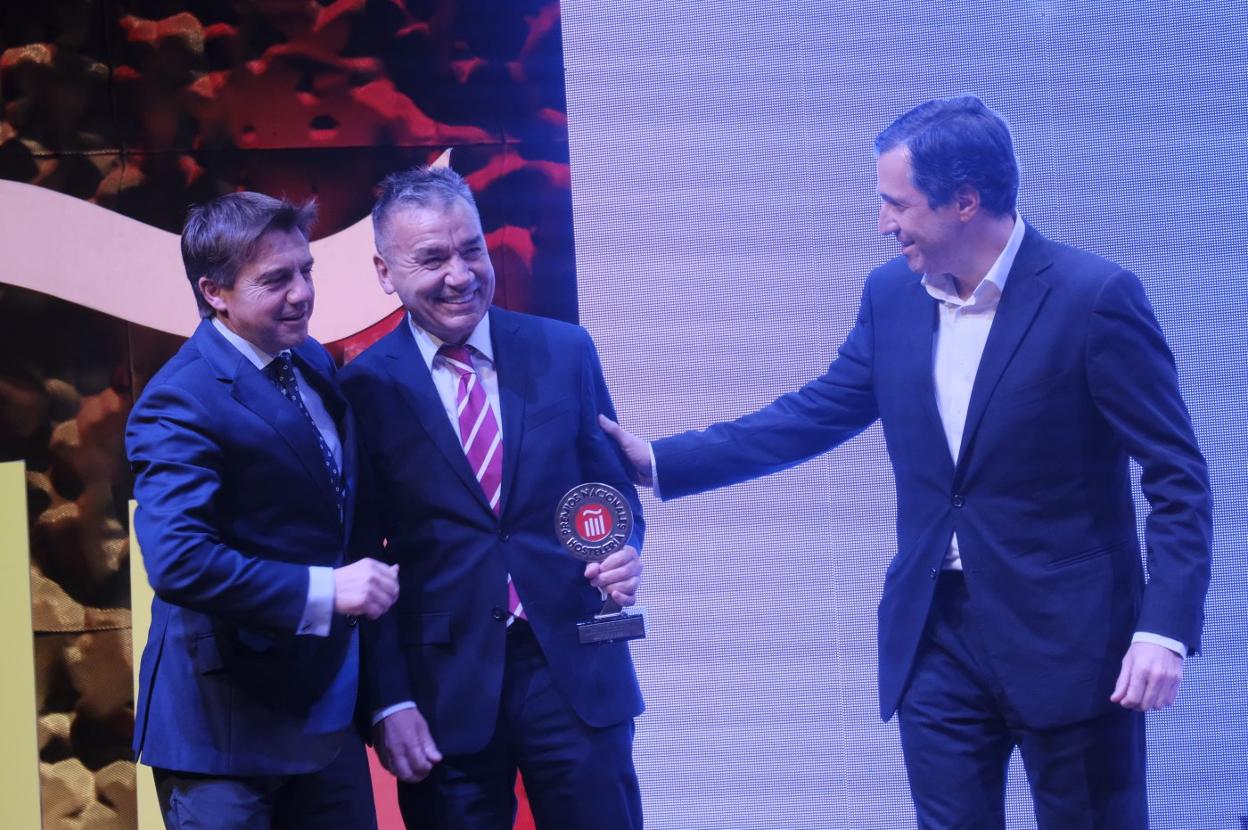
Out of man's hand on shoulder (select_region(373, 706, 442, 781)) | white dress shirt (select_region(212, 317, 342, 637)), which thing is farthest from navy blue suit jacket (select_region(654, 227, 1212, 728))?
white dress shirt (select_region(212, 317, 342, 637))

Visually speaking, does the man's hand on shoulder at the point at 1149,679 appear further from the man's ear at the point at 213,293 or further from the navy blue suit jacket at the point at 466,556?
the man's ear at the point at 213,293

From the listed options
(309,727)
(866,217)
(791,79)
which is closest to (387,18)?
(791,79)

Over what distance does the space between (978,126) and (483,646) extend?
1.43 m

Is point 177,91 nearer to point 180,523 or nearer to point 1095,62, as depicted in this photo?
point 180,523

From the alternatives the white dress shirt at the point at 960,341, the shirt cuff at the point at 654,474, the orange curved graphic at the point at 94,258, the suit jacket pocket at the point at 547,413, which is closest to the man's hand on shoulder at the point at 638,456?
the shirt cuff at the point at 654,474

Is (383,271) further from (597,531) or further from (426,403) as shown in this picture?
(597,531)

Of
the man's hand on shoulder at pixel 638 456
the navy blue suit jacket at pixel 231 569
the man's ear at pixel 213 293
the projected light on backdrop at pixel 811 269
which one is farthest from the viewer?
the projected light on backdrop at pixel 811 269

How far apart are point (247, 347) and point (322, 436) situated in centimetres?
22

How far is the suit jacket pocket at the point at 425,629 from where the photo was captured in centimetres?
245

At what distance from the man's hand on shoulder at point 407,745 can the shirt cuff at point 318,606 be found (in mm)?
275

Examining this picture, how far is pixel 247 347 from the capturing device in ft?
7.99

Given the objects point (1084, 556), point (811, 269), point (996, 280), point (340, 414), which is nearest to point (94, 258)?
point (340, 414)

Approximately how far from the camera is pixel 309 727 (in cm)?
230

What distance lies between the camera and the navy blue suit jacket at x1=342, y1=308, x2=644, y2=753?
2447mm
